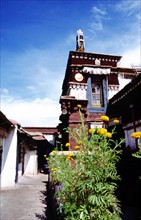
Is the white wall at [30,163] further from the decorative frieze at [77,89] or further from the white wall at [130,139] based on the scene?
the white wall at [130,139]

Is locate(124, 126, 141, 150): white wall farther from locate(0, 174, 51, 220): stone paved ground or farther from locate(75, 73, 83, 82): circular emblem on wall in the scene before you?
locate(75, 73, 83, 82): circular emblem on wall

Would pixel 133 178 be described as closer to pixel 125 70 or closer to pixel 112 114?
pixel 112 114

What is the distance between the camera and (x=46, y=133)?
80.7 ft

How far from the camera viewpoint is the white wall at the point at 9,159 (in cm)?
1052

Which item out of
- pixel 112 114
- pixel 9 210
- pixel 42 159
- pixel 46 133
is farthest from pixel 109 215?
pixel 46 133

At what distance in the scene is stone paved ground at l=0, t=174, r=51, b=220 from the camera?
19.7 ft

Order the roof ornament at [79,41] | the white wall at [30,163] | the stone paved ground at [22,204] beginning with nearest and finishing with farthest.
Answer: the stone paved ground at [22,204]
the roof ornament at [79,41]
the white wall at [30,163]

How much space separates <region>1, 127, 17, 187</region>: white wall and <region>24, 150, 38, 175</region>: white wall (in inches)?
232

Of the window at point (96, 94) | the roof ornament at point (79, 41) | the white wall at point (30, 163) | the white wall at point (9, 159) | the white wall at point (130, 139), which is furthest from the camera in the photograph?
the white wall at point (30, 163)

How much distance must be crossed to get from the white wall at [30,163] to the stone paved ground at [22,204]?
6448 mm

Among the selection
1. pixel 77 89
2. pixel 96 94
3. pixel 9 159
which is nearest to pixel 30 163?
pixel 9 159

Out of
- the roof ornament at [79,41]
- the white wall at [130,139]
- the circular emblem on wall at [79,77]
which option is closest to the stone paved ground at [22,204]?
the white wall at [130,139]

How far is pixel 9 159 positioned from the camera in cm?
1080

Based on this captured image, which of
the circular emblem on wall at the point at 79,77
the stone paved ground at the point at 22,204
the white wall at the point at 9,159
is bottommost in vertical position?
the stone paved ground at the point at 22,204
